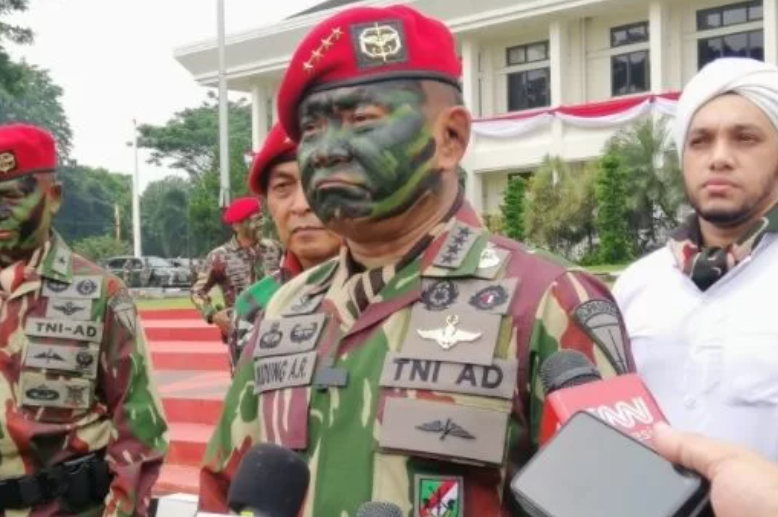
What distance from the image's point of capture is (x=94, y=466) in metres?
3.47

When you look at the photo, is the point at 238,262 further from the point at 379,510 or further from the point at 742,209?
the point at 379,510

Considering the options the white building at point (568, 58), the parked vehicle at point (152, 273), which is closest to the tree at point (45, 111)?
the parked vehicle at point (152, 273)

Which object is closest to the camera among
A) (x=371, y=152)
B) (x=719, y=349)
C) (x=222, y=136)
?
(x=371, y=152)

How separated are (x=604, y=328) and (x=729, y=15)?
2704cm

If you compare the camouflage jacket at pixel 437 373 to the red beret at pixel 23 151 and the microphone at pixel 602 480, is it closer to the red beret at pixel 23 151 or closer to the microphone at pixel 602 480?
the microphone at pixel 602 480

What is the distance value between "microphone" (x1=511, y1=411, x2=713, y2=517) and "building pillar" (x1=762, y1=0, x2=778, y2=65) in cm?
2537

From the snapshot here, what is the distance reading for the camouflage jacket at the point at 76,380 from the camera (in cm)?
342

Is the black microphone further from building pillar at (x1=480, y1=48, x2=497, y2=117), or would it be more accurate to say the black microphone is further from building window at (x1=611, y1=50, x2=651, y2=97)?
building pillar at (x1=480, y1=48, x2=497, y2=117)

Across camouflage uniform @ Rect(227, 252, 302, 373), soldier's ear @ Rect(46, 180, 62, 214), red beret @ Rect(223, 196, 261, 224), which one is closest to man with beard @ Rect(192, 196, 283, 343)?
red beret @ Rect(223, 196, 261, 224)

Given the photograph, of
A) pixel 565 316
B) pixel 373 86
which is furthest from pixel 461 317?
pixel 373 86

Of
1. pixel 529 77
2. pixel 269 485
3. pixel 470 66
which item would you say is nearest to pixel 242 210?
pixel 269 485

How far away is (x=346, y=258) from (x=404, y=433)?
46 centimetres

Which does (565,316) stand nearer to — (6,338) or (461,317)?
(461,317)

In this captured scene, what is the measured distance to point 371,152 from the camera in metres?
1.91
